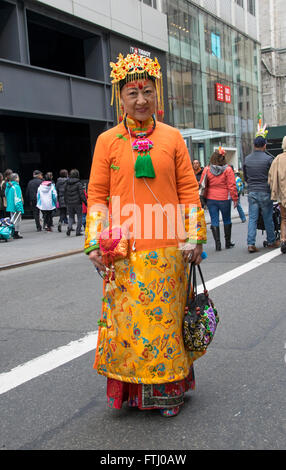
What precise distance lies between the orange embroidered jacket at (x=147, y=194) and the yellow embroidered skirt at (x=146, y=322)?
0.41ft

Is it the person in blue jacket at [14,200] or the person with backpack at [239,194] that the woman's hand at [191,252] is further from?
the person in blue jacket at [14,200]

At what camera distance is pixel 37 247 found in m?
12.3

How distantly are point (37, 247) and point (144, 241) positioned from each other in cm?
963

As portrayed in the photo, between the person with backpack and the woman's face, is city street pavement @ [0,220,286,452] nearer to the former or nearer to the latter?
the woman's face

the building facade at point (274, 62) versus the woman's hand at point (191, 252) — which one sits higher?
the building facade at point (274, 62)

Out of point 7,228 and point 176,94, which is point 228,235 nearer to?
point 7,228

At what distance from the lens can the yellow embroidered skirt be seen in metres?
2.95

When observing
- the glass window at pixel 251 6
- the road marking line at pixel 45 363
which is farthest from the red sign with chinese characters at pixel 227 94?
the road marking line at pixel 45 363

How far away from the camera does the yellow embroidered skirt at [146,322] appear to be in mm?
2953

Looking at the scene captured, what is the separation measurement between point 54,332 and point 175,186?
2.47 m

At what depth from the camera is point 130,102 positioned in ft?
10.2

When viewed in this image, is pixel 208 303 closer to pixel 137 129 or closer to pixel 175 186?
pixel 175 186

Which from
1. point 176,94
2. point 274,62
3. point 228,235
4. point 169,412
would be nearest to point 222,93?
point 176,94

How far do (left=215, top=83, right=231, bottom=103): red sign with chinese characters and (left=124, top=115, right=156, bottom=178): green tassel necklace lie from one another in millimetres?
31176
